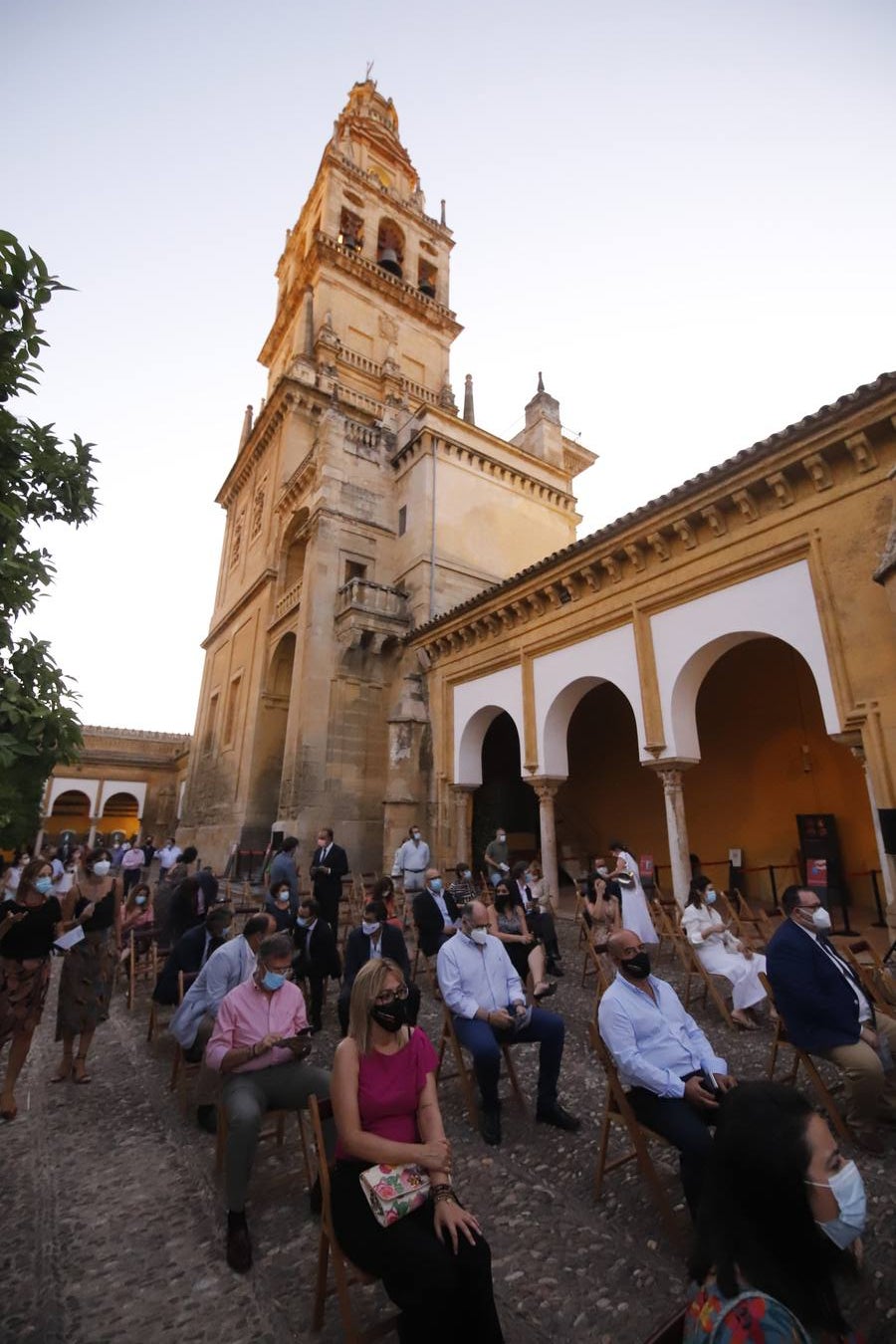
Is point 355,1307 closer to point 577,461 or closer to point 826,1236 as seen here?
point 826,1236

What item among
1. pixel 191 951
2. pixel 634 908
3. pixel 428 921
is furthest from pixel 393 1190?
pixel 634 908

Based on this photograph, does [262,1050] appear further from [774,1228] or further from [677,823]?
[677,823]

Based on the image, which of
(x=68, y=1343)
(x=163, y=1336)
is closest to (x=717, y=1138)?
(x=163, y=1336)

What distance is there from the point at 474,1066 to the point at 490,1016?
513 millimetres

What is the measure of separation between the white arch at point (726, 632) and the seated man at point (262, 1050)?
724 cm

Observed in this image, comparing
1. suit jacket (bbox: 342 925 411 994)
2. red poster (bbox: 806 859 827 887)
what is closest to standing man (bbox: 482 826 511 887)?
suit jacket (bbox: 342 925 411 994)

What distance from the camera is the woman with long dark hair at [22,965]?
4332mm

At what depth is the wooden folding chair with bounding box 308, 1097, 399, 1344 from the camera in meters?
2.11

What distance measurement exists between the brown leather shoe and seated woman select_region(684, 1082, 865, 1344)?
2.15m

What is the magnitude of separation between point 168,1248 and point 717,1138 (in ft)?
9.11

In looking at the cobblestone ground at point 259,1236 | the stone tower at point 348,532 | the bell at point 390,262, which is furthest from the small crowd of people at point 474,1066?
the bell at point 390,262

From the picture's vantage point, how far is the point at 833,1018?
11.8 ft

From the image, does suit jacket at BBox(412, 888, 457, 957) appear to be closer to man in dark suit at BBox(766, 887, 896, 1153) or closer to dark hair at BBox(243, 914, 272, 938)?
dark hair at BBox(243, 914, 272, 938)

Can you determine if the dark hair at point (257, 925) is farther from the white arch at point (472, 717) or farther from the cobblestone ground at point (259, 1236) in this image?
the white arch at point (472, 717)
